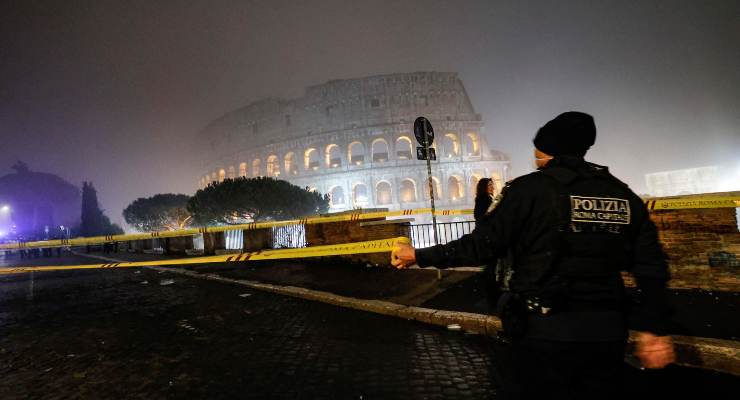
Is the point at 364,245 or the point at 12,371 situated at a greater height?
the point at 364,245

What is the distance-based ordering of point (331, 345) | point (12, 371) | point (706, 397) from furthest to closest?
point (331, 345) < point (12, 371) < point (706, 397)

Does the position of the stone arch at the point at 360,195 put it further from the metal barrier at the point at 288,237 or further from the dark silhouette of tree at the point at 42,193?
the dark silhouette of tree at the point at 42,193

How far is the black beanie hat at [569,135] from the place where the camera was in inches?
64.8

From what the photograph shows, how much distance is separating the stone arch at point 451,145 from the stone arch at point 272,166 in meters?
26.2

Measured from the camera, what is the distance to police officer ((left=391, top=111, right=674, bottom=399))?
4.72ft

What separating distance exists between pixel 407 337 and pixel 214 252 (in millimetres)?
13693

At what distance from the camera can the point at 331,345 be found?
3.90 metres

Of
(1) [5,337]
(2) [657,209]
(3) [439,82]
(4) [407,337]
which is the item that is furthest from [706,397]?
(3) [439,82]

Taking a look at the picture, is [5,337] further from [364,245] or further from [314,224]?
[314,224]

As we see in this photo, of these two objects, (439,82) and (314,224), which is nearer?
(314,224)

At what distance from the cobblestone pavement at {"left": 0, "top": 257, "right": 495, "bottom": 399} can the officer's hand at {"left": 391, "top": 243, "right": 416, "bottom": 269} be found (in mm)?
1441

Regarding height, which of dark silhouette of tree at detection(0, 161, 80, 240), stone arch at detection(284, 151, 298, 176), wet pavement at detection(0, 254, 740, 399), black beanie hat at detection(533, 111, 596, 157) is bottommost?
wet pavement at detection(0, 254, 740, 399)

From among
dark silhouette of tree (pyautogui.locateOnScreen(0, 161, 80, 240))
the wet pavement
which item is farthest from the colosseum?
dark silhouette of tree (pyautogui.locateOnScreen(0, 161, 80, 240))

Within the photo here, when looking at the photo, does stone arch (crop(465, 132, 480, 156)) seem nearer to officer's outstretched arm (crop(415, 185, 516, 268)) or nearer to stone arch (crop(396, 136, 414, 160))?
stone arch (crop(396, 136, 414, 160))
